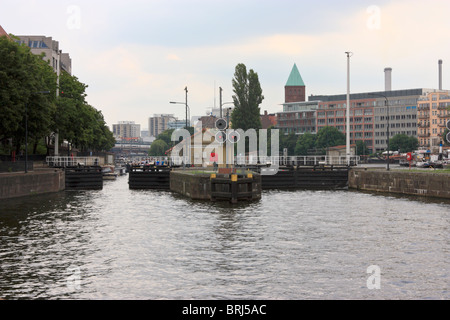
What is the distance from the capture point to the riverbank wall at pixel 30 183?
4825 cm

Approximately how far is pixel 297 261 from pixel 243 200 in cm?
2603

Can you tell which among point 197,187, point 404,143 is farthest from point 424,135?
point 197,187

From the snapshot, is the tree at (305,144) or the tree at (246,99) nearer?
the tree at (246,99)

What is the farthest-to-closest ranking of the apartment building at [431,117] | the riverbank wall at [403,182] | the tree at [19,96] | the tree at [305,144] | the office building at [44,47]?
the tree at [305,144] → the apartment building at [431,117] → the office building at [44,47] → the tree at [19,96] → the riverbank wall at [403,182]

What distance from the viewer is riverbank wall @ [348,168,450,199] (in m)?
48.8

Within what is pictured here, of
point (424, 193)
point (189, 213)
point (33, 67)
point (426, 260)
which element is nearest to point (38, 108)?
point (33, 67)

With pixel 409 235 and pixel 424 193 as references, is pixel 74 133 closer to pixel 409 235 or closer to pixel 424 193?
pixel 424 193

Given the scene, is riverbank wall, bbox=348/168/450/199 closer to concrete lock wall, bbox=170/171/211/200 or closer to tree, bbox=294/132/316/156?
concrete lock wall, bbox=170/171/211/200

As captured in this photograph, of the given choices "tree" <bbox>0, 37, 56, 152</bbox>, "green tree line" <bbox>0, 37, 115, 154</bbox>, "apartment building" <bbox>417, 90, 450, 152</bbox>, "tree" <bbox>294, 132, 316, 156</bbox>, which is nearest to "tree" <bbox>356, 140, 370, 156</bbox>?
"tree" <bbox>294, 132, 316, 156</bbox>

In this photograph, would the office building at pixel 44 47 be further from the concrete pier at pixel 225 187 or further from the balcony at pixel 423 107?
the balcony at pixel 423 107

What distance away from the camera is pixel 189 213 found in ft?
125

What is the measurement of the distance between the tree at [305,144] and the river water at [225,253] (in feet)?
506

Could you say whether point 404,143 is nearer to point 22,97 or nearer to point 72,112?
point 72,112

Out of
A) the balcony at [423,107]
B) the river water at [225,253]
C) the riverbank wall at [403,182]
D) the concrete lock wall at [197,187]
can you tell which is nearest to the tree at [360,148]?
the balcony at [423,107]
